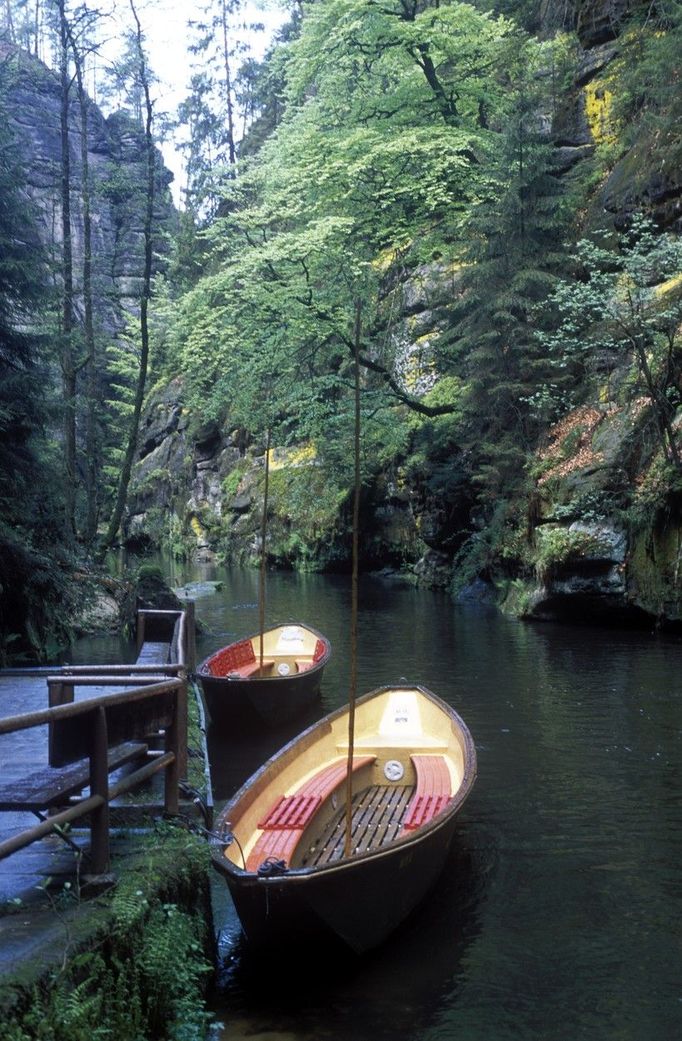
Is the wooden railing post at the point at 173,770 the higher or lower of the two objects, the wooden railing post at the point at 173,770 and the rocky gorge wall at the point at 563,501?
the lower

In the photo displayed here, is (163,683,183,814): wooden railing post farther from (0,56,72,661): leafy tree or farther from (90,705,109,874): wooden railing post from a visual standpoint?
(0,56,72,661): leafy tree

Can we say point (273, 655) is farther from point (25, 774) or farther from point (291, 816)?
point (25, 774)

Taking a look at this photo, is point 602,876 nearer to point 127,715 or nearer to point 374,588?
point 127,715

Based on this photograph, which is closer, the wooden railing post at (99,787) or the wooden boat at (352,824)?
the wooden railing post at (99,787)

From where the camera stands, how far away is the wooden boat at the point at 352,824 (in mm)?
5184

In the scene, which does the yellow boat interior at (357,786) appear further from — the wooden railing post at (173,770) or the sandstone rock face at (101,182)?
the sandstone rock face at (101,182)

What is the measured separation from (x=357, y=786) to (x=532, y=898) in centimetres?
180

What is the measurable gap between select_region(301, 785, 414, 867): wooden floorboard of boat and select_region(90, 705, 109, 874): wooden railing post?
191 cm

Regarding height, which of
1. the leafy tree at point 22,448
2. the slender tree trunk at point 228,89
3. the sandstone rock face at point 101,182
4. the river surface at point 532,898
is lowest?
the river surface at point 532,898

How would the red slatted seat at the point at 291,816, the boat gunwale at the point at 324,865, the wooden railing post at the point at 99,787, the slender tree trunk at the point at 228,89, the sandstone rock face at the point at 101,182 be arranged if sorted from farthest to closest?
the slender tree trunk at the point at 228,89
the sandstone rock face at the point at 101,182
the red slatted seat at the point at 291,816
the boat gunwale at the point at 324,865
the wooden railing post at the point at 99,787

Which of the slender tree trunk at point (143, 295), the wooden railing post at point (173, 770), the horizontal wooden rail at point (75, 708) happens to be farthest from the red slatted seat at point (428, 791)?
the slender tree trunk at point (143, 295)

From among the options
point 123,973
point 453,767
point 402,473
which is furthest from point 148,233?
point 123,973

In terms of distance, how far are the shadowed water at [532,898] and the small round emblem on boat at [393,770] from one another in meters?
0.73

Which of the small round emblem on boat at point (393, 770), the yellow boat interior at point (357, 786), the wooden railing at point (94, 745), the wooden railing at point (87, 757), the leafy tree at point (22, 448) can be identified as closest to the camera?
the wooden railing at point (87, 757)
